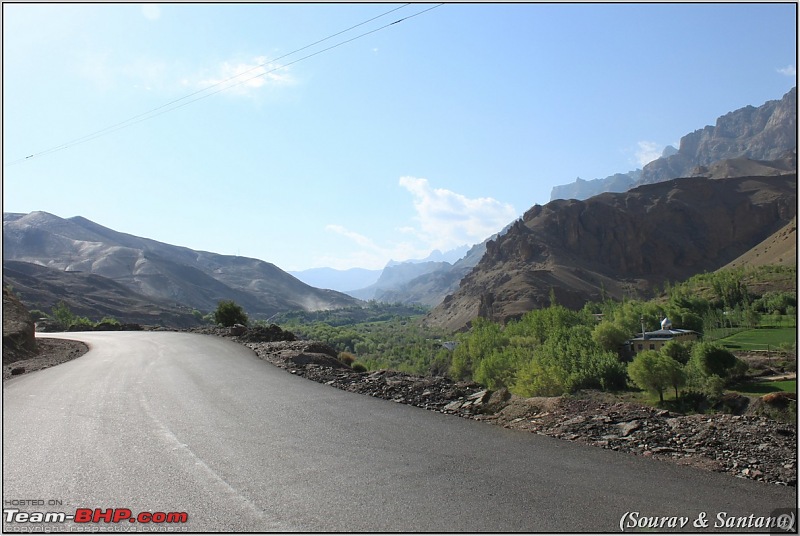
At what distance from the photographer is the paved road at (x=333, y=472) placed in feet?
15.7

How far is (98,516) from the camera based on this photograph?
16.1ft

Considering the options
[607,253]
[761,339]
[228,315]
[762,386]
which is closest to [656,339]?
[761,339]

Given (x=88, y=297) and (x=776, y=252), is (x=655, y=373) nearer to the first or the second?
(x=776, y=252)

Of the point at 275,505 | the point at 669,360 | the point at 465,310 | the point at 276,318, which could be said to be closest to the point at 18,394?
the point at 275,505

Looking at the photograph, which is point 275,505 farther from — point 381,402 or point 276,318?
point 276,318

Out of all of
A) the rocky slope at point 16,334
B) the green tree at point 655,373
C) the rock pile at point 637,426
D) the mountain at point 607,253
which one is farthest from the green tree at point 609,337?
the mountain at point 607,253

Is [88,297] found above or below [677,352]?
above

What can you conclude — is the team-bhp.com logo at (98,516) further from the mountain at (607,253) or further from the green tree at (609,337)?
the mountain at (607,253)

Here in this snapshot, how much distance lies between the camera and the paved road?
4.79 m

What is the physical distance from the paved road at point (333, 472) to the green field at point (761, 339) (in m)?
64.5

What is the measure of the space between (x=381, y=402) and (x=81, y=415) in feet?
18.1

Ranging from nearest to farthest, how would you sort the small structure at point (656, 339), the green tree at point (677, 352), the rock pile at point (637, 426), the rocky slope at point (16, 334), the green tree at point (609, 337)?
the rock pile at point (637, 426) < the rocky slope at point (16, 334) < the green tree at point (677, 352) < the green tree at point (609, 337) < the small structure at point (656, 339)

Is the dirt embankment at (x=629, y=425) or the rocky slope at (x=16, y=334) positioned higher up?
the dirt embankment at (x=629, y=425)

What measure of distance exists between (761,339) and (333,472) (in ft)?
261
